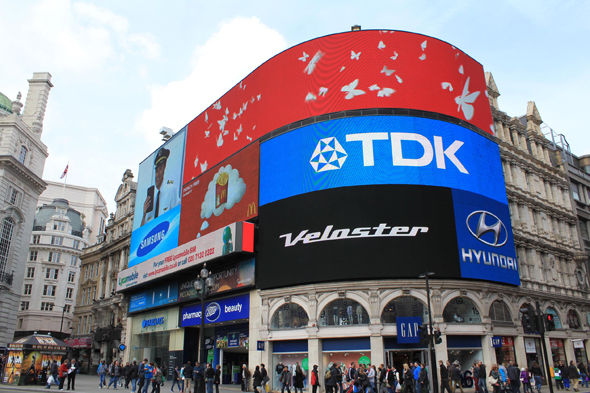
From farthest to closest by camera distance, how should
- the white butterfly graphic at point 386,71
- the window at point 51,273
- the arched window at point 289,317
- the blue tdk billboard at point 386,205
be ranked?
1. the window at point 51,273
2. the white butterfly graphic at point 386,71
3. the arched window at point 289,317
4. the blue tdk billboard at point 386,205

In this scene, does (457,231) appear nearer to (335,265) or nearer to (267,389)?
(335,265)

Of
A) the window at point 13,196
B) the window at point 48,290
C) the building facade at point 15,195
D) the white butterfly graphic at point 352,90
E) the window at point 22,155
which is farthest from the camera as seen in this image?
the window at point 48,290

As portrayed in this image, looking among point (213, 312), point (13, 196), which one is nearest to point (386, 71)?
point (213, 312)

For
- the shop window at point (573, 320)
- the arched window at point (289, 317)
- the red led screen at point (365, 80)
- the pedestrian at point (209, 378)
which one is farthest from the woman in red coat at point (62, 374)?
the shop window at point (573, 320)

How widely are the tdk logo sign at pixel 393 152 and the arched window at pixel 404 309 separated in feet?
29.9

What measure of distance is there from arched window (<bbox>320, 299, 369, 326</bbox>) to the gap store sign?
7058mm

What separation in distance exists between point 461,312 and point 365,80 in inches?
695

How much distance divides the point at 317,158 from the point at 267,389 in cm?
1613

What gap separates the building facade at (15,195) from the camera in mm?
52988

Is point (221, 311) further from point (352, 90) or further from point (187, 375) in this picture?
point (352, 90)

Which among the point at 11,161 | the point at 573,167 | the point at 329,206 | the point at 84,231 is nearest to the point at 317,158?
the point at 329,206

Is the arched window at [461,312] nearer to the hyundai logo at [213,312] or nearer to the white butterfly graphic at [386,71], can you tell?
the white butterfly graphic at [386,71]

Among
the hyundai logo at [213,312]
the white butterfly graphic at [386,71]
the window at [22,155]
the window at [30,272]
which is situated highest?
the window at [22,155]

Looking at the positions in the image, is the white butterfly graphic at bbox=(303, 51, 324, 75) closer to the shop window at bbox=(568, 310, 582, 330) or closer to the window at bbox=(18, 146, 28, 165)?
the shop window at bbox=(568, 310, 582, 330)
